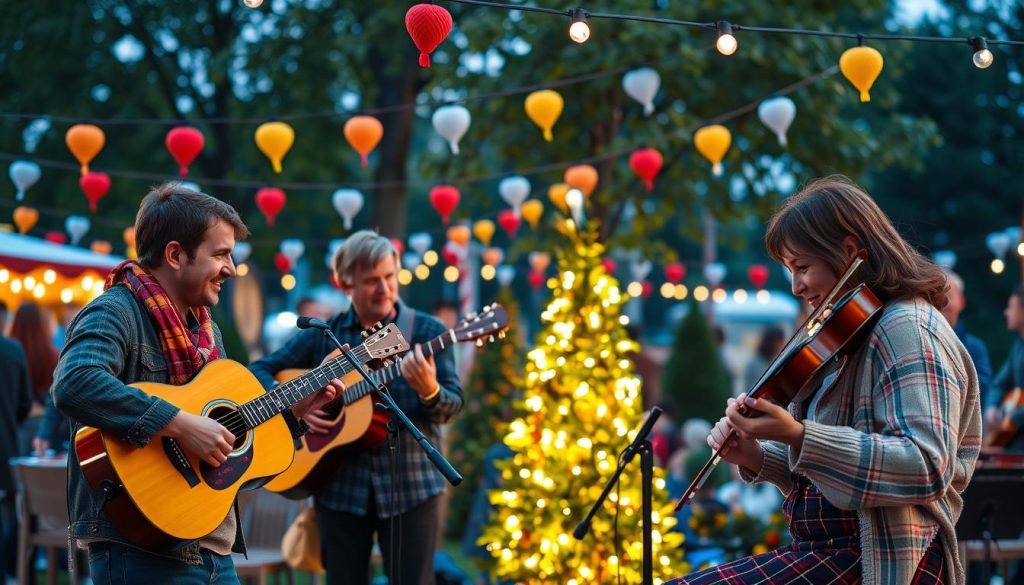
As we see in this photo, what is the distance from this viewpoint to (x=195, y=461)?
3.47 m

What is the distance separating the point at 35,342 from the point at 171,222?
17.5 ft

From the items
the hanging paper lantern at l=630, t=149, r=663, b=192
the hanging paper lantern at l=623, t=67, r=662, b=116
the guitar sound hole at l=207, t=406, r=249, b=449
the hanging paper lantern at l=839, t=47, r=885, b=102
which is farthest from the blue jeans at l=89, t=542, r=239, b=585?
the hanging paper lantern at l=630, t=149, r=663, b=192

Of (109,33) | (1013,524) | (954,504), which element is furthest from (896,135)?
(954,504)

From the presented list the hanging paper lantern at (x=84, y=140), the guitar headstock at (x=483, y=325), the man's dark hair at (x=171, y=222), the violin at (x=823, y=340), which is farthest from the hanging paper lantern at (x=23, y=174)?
the violin at (x=823, y=340)

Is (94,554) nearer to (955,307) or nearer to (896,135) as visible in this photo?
(955,307)

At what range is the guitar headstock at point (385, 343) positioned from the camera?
435 centimetres

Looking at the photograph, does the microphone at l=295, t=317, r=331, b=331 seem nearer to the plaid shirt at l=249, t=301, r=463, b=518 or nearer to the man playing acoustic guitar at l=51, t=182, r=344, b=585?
the man playing acoustic guitar at l=51, t=182, r=344, b=585

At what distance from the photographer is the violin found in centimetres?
292

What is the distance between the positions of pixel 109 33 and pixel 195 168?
283cm

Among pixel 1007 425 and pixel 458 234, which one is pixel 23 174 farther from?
pixel 1007 425

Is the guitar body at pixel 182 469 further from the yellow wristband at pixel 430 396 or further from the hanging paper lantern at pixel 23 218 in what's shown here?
the hanging paper lantern at pixel 23 218

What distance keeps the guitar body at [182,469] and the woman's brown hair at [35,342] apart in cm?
497

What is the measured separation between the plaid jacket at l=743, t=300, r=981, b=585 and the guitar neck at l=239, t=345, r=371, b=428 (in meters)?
1.77

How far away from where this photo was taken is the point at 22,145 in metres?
17.3
